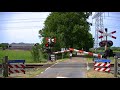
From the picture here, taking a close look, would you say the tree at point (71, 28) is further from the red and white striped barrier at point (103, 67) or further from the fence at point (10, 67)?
the fence at point (10, 67)

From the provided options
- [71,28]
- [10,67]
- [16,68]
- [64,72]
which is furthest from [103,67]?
[71,28]

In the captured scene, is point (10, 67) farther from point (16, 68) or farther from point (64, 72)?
point (64, 72)

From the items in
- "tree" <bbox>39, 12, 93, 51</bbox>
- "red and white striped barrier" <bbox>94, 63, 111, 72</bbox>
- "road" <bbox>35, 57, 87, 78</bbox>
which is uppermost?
"tree" <bbox>39, 12, 93, 51</bbox>

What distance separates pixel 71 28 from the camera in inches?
2478

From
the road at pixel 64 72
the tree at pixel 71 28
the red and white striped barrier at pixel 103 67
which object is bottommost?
the road at pixel 64 72

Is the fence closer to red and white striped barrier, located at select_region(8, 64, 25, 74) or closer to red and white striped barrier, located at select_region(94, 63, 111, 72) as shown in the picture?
red and white striped barrier, located at select_region(8, 64, 25, 74)

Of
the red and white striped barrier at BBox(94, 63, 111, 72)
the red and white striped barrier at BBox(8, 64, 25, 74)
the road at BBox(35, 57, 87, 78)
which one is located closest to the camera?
the red and white striped barrier at BBox(8, 64, 25, 74)

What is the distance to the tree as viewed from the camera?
59219 millimetres

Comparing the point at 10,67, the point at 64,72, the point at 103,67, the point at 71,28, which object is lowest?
the point at 64,72

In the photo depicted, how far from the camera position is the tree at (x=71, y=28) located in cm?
5922

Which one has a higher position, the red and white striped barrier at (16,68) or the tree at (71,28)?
the tree at (71,28)

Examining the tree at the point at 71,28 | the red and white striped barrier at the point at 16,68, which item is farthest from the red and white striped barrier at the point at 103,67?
the tree at the point at 71,28

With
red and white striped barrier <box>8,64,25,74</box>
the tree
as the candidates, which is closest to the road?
red and white striped barrier <box>8,64,25,74</box>
